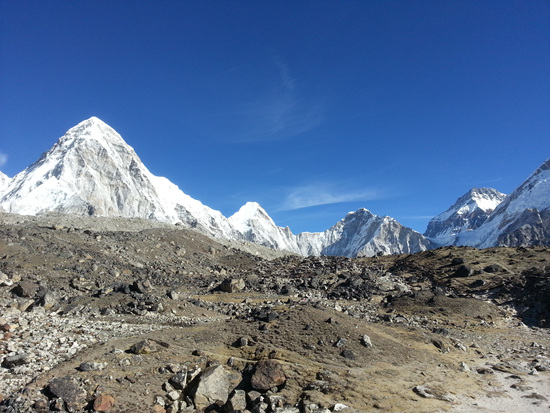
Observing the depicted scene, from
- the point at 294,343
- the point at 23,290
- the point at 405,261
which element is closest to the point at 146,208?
the point at 405,261

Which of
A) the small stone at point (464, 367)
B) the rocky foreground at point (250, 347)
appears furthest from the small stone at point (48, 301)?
the small stone at point (464, 367)

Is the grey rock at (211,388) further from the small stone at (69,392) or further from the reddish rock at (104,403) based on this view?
the small stone at (69,392)

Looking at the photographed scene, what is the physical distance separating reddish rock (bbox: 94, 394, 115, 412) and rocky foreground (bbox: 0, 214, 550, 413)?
2.6 inches

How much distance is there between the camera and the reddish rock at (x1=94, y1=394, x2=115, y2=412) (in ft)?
39.2

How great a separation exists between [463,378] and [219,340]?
1128 cm

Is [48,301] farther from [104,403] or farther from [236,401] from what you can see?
[236,401]

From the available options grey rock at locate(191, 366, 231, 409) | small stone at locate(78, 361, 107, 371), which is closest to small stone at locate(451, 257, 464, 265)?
grey rock at locate(191, 366, 231, 409)

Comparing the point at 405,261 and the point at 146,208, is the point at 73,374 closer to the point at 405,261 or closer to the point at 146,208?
the point at 405,261

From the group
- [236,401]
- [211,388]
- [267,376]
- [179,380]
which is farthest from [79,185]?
[236,401]

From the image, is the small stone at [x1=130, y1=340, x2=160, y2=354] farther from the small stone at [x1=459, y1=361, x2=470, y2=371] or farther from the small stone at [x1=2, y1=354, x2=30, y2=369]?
the small stone at [x1=459, y1=361, x2=470, y2=371]

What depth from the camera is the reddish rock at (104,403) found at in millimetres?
11938

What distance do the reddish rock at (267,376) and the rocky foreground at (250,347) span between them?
0.05m

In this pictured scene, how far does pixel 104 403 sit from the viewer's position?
1209cm

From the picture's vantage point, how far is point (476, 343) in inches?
925
